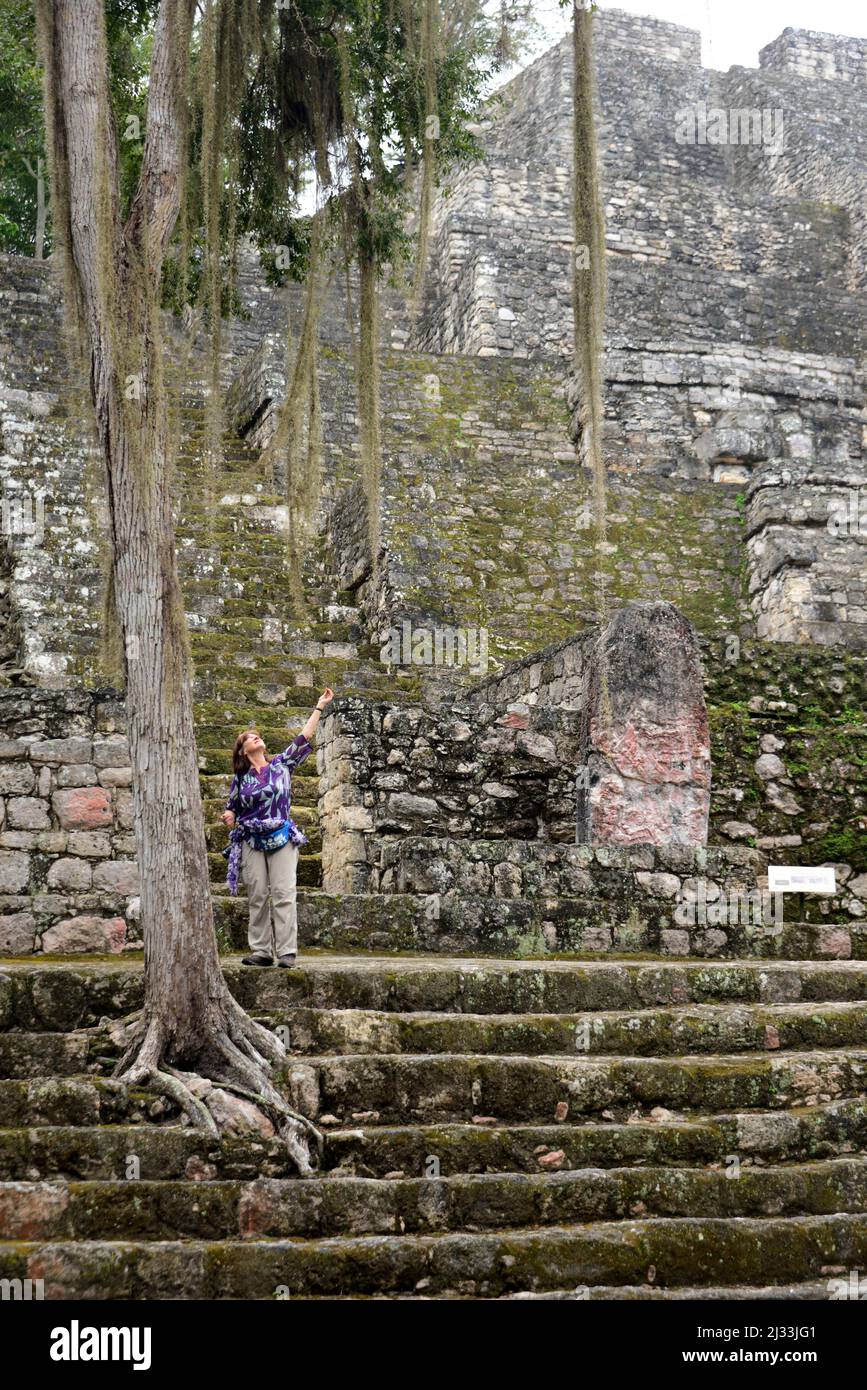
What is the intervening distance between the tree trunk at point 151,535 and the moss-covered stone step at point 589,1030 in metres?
0.29

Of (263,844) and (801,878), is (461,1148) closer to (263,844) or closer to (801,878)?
(263,844)

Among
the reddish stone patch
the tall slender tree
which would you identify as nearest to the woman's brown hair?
the tall slender tree

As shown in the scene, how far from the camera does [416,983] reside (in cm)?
601

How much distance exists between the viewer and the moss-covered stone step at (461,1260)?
428 cm

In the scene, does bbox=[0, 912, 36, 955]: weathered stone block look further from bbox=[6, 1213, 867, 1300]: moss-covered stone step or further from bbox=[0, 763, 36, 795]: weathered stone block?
bbox=[6, 1213, 867, 1300]: moss-covered stone step

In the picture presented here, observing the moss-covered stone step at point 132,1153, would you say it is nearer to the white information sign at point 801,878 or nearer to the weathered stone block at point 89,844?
the weathered stone block at point 89,844

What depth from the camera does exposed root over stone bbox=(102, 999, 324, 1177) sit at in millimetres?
4984

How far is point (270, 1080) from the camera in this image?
524 centimetres

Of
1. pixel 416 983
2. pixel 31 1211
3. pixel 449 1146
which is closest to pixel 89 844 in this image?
pixel 416 983

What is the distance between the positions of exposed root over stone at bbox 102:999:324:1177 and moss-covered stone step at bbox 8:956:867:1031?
0.28m

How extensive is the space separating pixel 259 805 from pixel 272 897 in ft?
1.30

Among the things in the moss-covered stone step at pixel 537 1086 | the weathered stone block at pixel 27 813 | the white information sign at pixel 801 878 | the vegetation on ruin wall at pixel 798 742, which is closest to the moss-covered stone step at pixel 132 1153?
the moss-covered stone step at pixel 537 1086
